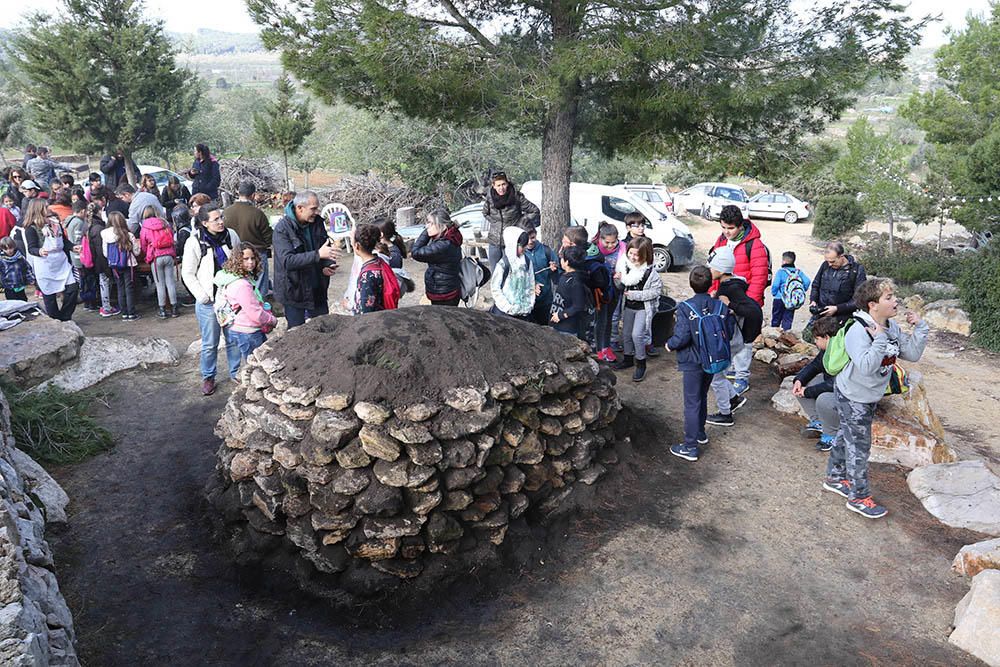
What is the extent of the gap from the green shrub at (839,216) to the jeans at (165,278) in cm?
1817

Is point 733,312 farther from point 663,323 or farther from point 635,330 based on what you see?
point 663,323

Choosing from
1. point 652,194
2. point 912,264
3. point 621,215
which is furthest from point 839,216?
point 621,215

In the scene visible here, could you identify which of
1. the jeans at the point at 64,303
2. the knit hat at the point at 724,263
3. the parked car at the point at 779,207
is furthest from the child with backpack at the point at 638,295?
the parked car at the point at 779,207

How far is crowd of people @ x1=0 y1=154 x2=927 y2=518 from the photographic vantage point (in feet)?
17.3

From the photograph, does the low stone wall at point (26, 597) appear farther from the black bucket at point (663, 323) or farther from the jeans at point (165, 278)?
the black bucket at point (663, 323)

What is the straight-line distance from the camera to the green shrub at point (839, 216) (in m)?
20.7

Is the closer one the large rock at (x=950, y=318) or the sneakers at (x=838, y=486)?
the sneakers at (x=838, y=486)

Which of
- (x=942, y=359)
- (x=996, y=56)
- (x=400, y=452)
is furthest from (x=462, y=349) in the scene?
(x=996, y=56)

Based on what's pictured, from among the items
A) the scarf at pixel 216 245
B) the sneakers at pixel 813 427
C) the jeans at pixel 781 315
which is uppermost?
the scarf at pixel 216 245

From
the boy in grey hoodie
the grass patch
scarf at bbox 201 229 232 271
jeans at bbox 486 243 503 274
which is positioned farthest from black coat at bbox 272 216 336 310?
the boy in grey hoodie

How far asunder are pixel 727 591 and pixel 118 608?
12.2 ft

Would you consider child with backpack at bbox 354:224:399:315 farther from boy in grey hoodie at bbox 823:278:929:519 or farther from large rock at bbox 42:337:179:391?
boy in grey hoodie at bbox 823:278:929:519

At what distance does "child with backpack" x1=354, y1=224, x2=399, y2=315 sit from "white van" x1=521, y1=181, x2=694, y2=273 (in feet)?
30.6

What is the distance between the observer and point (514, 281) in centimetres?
718
